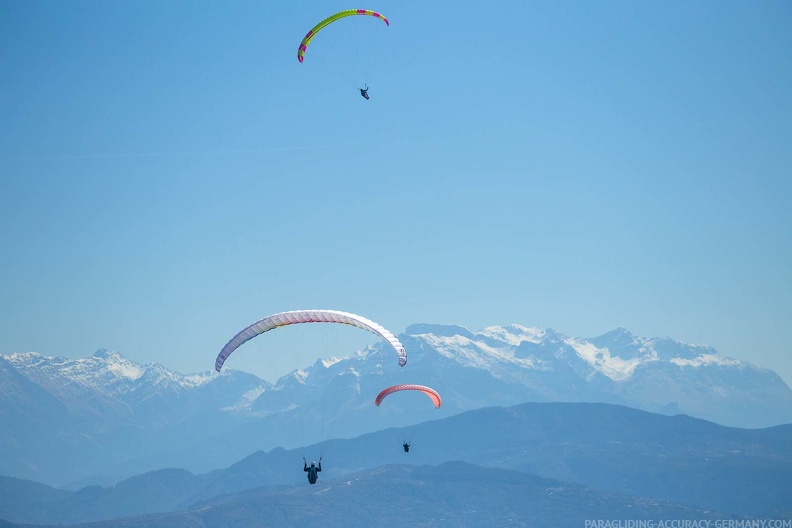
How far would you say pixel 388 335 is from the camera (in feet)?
319

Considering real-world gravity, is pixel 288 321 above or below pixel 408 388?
above

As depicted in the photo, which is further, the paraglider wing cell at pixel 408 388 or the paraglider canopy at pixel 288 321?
the paraglider wing cell at pixel 408 388

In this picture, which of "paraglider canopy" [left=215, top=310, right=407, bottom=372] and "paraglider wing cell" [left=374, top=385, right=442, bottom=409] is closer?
"paraglider canopy" [left=215, top=310, right=407, bottom=372]

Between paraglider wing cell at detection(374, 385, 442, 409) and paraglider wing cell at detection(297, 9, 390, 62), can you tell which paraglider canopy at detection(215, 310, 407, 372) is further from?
paraglider wing cell at detection(297, 9, 390, 62)

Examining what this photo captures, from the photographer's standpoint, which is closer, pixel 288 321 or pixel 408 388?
pixel 288 321

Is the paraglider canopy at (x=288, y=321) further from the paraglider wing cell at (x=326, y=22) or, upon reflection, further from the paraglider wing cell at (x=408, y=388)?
the paraglider wing cell at (x=326, y=22)

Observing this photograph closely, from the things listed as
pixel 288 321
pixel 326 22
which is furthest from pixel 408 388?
pixel 326 22

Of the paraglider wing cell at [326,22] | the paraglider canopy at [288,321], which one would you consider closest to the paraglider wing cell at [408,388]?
the paraglider canopy at [288,321]

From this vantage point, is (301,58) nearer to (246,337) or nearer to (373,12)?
(373,12)

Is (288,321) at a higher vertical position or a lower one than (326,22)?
→ lower

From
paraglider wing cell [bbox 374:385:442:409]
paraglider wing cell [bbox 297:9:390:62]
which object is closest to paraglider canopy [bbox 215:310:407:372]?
paraglider wing cell [bbox 374:385:442:409]

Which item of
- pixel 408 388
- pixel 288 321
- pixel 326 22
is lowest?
pixel 408 388

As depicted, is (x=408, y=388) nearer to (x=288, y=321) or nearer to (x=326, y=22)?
(x=288, y=321)

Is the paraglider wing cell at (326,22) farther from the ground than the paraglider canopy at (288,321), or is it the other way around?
the paraglider wing cell at (326,22)
